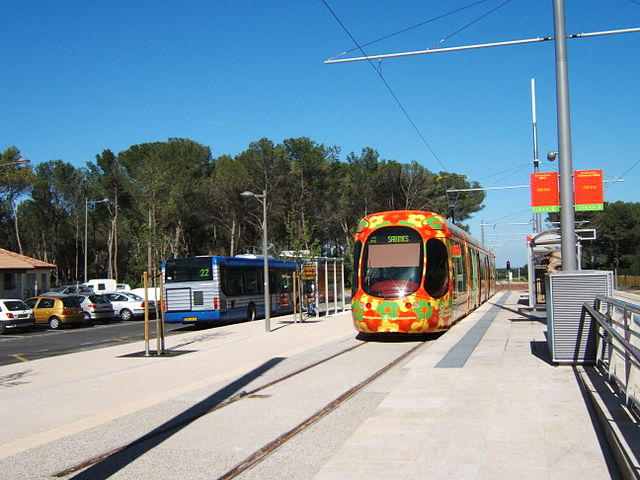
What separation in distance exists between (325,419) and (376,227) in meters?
9.62

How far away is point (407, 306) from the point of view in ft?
51.6

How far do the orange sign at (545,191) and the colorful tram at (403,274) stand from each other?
2.45 metres

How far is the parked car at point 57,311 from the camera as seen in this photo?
30688mm

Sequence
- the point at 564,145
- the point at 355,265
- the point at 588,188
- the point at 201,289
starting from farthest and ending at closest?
the point at 201,289
the point at 355,265
the point at 588,188
the point at 564,145

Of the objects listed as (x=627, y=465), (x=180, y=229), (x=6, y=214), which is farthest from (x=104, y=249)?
(x=627, y=465)

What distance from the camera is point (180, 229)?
184 ft

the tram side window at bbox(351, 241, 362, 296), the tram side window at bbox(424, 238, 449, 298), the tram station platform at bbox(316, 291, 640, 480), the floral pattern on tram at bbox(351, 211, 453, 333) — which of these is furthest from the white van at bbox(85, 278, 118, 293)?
the tram station platform at bbox(316, 291, 640, 480)

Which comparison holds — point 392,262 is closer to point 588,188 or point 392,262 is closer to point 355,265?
point 355,265

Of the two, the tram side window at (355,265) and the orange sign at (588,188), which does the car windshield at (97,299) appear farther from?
the orange sign at (588,188)

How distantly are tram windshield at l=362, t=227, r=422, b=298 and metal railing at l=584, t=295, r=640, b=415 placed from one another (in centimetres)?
628

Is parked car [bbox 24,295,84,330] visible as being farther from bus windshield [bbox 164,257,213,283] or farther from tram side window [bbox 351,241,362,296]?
tram side window [bbox 351,241,362,296]

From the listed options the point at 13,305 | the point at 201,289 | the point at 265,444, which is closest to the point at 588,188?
the point at 265,444


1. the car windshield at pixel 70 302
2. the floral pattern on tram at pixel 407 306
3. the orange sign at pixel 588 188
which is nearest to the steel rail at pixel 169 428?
the floral pattern on tram at pixel 407 306

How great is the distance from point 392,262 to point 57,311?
2002cm
